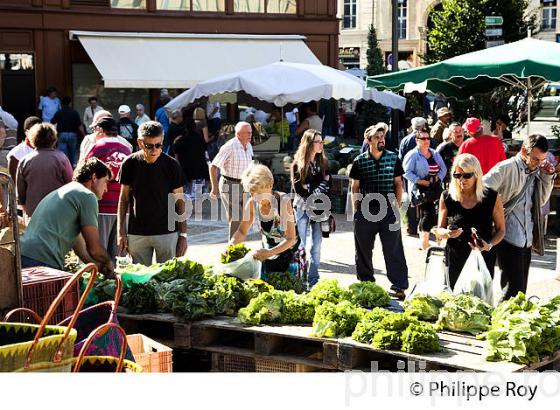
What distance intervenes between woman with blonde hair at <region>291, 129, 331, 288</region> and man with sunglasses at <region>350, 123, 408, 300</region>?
53 centimetres

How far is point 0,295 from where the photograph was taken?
16.3 feet

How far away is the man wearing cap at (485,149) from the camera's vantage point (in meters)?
11.4

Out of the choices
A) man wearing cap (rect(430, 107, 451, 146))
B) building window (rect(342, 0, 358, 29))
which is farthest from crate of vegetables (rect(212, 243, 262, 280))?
building window (rect(342, 0, 358, 29))

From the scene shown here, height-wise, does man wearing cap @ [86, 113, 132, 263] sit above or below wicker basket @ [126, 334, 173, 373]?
above

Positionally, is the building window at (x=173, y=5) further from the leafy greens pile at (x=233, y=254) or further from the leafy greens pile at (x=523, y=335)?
the leafy greens pile at (x=523, y=335)

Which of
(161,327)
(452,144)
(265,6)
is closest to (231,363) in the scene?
(161,327)

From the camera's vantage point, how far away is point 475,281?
7.35 metres

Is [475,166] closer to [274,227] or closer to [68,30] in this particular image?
[274,227]

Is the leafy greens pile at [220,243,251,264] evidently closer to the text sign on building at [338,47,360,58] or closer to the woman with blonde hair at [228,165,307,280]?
the woman with blonde hair at [228,165,307,280]

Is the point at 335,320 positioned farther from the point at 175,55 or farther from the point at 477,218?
the point at 175,55

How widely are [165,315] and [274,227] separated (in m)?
1.82

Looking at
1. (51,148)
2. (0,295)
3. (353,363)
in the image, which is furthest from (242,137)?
(0,295)

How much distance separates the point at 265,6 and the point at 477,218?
876 inches

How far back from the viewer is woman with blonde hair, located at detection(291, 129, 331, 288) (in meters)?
10.3
